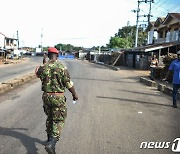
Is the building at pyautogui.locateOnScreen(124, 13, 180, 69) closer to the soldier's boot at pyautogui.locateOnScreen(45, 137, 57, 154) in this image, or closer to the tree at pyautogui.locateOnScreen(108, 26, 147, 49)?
the soldier's boot at pyautogui.locateOnScreen(45, 137, 57, 154)

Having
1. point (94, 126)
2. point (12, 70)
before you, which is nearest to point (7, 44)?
point (12, 70)

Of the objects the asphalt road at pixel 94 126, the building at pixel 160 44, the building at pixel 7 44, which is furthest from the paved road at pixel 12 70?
the building at pixel 7 44

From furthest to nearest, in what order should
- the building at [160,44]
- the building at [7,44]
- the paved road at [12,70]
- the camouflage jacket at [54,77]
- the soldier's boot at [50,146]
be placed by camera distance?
the building at [7,44]
the building at [160,44]
the paved road at [12,70]
the camouflage jacket at [54,77]
the soldier's boot at [50,146]

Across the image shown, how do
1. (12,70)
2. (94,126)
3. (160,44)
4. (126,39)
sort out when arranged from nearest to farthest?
(94,126) < (12,70) < (160,44) < (126,39)

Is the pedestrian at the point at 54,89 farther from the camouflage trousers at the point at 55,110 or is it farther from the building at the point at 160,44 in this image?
the building at the point at 160,44

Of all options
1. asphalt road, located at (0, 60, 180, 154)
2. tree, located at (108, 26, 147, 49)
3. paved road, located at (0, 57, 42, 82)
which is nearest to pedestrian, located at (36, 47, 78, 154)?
asphalt road, located at (0, 60, 180, 154)

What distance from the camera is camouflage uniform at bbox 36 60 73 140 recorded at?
14.0ft

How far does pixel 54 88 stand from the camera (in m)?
4.27

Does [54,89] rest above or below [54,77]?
below

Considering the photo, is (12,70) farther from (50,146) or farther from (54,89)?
(50,146)

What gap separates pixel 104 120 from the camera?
6.81 meters

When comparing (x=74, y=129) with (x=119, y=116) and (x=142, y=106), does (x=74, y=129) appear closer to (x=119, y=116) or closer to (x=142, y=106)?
(x=119, y=116)

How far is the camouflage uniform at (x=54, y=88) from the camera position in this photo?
426cm

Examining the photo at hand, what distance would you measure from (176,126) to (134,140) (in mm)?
1706
